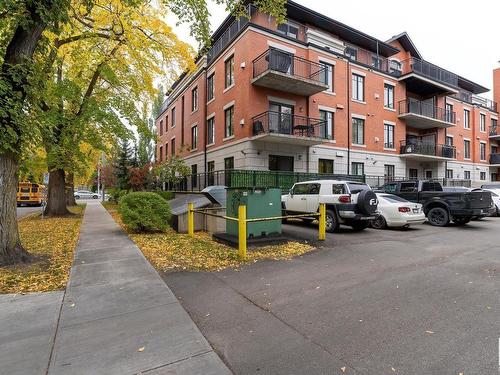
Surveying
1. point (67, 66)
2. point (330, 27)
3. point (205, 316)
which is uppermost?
point (330, 27)

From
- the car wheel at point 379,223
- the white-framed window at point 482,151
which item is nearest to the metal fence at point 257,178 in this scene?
the car wheel at point 379,223

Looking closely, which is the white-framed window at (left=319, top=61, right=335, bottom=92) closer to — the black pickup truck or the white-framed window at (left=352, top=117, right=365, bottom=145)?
the white-framed window at (left=352, top=117, right=365, bottom=145)

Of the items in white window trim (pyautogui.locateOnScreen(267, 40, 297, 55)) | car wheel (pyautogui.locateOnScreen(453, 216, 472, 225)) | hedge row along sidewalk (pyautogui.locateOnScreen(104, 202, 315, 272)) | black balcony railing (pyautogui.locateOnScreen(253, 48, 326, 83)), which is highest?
white window trim (pyautogui.locateOnScreen(267, 40, 297, 55))

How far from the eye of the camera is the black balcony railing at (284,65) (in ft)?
52.1

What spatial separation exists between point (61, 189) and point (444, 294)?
18.2 meters

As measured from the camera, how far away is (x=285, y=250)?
24.8ft

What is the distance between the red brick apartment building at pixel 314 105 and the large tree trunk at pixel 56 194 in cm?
913

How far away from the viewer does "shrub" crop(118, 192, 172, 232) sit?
9.80m

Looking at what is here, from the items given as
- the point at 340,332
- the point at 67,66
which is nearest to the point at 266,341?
the point at 340,332

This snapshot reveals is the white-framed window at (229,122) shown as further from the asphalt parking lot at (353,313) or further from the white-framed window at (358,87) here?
the asphalt parking lot at (353,313)


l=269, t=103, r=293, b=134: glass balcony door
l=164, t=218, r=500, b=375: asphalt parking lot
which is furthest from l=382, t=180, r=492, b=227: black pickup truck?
l=269, t=103, r=293, b=134: glass balcony door

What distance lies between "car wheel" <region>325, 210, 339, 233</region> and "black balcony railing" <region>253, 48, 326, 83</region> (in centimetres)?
875

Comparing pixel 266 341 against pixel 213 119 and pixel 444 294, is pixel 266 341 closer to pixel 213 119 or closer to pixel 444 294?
pixel 444 294

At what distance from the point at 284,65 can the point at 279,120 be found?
10.0 ft
